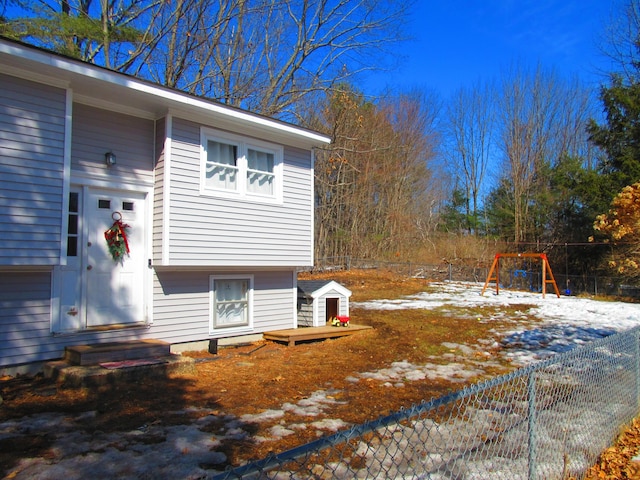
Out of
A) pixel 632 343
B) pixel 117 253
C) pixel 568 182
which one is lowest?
pixel 632 343

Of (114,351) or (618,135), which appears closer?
(114,351)

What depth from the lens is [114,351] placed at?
6.53 meters

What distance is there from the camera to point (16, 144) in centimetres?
591

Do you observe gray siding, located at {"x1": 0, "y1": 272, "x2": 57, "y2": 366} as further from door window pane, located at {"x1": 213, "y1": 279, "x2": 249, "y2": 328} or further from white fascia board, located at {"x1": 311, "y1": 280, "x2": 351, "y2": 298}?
white fascia board, located at {"x1": 311, "y1": 280, "x2": 351, "y2": 298}

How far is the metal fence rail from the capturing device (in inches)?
124

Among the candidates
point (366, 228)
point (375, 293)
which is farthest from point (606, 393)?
point (366, 228)

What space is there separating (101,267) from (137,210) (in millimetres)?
1105

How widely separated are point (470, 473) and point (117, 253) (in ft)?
19.9

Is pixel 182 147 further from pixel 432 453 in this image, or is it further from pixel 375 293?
pixel 375 293

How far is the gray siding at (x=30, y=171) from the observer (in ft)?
19.1

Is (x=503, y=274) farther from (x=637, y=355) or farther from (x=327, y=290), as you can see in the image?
(x=637, y=355)

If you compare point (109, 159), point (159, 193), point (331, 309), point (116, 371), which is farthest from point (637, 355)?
point (109, 159)

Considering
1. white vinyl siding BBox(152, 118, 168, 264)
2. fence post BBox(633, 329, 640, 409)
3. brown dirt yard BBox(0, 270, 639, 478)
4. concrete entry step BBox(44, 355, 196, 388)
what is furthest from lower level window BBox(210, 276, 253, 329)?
fence post BBox(633, 329, 640, 409)

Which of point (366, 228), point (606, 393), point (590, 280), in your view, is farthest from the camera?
point (366, 228)
